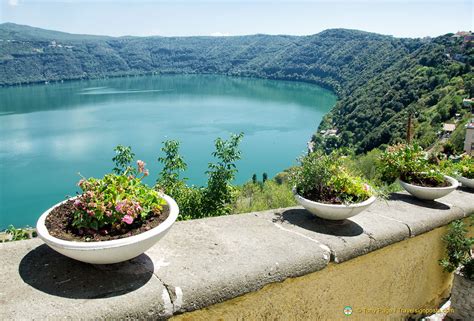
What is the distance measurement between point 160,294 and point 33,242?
683 mm

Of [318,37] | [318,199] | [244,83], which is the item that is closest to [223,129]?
[318,199]

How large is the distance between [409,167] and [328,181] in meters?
1.07

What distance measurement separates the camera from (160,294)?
1406mm

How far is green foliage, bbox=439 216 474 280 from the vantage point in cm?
255

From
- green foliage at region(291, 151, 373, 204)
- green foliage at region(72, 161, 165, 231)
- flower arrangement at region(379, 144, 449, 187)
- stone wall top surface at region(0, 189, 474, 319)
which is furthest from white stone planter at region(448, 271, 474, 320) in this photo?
green foliage at region(72, 161, 165, 231)

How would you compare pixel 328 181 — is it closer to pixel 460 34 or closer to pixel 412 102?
pixel 412 102

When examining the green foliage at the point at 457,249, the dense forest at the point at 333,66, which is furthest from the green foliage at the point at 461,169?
the dense forest at the point at 333,66

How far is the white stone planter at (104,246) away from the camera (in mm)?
1329

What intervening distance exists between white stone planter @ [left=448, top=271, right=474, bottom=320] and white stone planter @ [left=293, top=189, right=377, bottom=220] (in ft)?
3.25

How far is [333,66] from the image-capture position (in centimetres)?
11844

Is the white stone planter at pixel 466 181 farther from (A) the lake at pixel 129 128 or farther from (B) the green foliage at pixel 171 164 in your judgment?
(A) the lake at pixel 129 128

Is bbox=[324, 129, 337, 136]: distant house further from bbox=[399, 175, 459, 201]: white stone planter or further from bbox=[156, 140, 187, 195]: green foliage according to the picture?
bbox=[399, 175, 459, 201]: white stone planter

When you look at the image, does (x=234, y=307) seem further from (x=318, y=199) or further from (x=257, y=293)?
(x=318, y=199)

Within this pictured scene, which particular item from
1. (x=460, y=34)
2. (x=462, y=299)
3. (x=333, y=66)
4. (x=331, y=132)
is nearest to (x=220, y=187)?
(x=462, y=299)
